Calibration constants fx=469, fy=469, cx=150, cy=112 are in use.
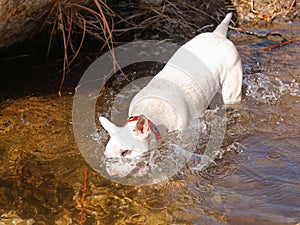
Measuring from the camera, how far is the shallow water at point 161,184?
3.74m

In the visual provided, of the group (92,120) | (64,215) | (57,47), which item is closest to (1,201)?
(64,215)

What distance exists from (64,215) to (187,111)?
161 cm

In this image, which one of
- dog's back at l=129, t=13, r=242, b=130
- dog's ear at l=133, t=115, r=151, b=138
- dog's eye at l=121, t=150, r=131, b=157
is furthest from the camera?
dog's back at l=129, t=13, r=242, b=130

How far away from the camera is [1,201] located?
3883mm

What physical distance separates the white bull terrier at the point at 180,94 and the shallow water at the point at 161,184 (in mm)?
318

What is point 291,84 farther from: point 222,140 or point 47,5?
point 47,5

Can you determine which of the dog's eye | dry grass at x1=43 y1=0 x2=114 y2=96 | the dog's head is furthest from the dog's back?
dry grass at x1=43 y1=0 x2=114 y2=96

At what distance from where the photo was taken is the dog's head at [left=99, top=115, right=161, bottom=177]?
13.1 feet

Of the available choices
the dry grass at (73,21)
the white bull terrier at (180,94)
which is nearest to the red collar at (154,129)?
the white bull terrier at (180,94)

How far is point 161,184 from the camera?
4.16m

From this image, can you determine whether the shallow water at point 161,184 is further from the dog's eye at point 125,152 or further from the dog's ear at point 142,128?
the dog's ear at point 142,128

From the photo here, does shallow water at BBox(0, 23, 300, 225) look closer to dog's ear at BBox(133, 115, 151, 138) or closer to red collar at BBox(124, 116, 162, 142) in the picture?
red collar at BBox(124, 116, 162, 142)

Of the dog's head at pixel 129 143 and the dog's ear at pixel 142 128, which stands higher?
the dog's ear at pixel 142 128

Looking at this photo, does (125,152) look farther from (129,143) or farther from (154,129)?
(154,129)
